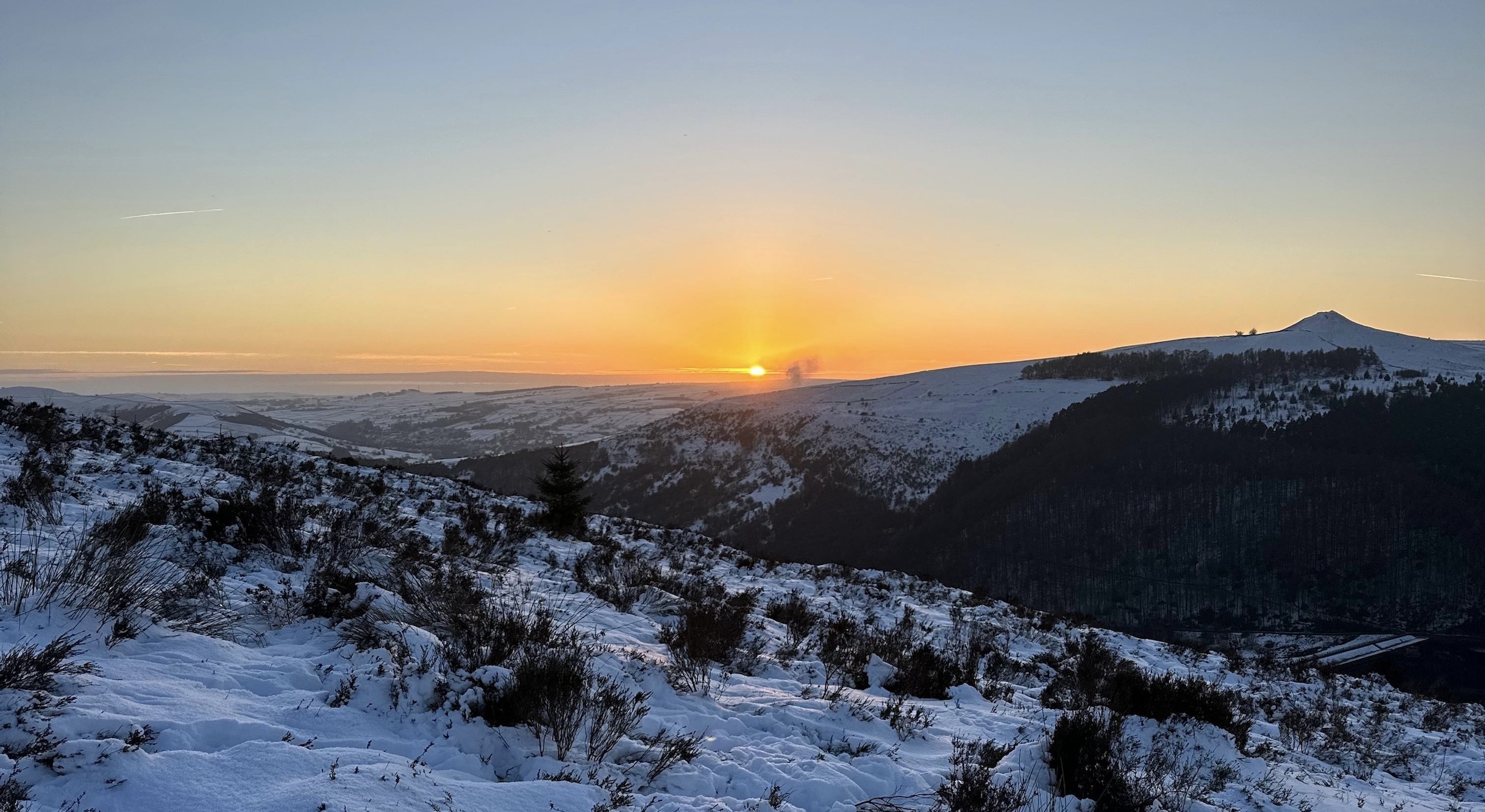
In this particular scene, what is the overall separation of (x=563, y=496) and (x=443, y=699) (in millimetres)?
13715

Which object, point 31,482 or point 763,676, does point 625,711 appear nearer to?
point 763,676

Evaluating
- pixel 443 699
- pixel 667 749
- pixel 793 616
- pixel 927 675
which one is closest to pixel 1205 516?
pixel 793 616

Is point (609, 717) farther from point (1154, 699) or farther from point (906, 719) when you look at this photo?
point (1154, 699)

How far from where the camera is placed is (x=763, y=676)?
7.25m

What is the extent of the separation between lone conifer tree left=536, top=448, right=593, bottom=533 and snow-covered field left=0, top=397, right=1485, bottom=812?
5432mm

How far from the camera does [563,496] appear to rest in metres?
17.9

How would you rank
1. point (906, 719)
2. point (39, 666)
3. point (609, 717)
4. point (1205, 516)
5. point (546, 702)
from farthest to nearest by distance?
point (1205, 516)
point (906, 719)
point (609, 717)
point (546, 702)
point (39, 666)

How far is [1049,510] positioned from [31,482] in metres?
76.4

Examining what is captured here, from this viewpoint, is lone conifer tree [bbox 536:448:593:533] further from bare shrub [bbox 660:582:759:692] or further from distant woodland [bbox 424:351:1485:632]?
distant woodland [bbox 424:351:1485:632]

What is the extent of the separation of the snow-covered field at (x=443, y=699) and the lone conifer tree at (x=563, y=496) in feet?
17.8

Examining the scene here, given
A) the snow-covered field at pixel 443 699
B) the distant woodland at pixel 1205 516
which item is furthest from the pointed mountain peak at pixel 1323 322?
the snow-covered field at pixel 443 699

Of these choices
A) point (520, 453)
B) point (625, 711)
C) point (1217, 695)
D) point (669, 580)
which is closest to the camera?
point (625, 711)

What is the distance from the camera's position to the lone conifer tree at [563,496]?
1684 cm

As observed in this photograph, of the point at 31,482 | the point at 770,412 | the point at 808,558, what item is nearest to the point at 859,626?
the point at 31,482
